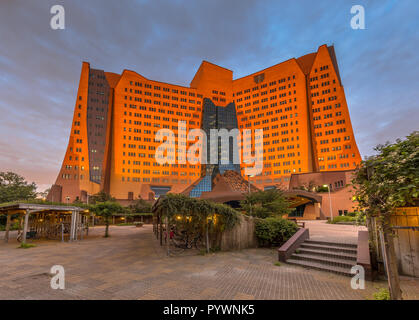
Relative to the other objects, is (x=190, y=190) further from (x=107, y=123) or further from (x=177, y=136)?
(x=107, y=123)

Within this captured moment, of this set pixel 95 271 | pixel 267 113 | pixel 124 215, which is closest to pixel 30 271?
pixel 95 271

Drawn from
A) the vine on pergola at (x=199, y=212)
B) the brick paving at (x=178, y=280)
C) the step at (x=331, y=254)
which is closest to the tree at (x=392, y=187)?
the brick paving at (x=178, y=280)

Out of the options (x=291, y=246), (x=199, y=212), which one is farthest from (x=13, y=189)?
(x=291, y=246)

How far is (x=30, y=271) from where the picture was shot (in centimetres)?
890

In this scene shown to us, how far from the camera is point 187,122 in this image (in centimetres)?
10381

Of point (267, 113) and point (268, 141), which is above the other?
point (267, 113)

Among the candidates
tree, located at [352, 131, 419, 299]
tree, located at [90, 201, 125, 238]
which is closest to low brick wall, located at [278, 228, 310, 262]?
tree, located at [352, 131, 419, 299]

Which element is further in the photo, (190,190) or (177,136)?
(177,136)

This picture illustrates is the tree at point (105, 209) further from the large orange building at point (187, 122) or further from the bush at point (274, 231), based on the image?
the large orange building at point (187, 122)

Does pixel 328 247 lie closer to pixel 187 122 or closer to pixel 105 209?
pixel 105 209

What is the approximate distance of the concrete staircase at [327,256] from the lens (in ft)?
28.6

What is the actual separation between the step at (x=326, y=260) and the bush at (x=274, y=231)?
2.97 meters

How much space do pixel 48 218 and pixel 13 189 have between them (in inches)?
1144
